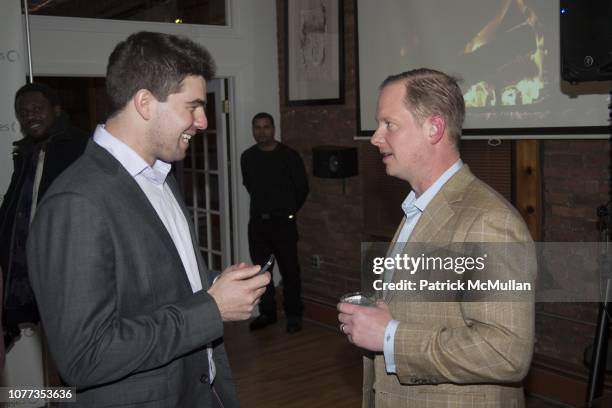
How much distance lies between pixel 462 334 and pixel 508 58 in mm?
3012

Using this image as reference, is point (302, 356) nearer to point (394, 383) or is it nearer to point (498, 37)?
point (498, 37)

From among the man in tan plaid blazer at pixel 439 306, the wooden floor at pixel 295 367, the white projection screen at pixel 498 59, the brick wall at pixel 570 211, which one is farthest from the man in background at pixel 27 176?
the brick wall at pixel 570 211

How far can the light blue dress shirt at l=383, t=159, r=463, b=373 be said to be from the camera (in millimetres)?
1598

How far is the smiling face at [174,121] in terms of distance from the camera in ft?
5.35

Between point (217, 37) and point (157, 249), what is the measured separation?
4643 millimetres

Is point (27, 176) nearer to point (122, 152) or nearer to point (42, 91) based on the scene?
point (42, 91)

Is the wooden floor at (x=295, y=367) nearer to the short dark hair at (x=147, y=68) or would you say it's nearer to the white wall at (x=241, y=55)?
the white wall at (x=241, y=55)

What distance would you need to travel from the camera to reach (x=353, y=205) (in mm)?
5586

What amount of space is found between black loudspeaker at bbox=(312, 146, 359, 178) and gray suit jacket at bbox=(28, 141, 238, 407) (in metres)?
3.81

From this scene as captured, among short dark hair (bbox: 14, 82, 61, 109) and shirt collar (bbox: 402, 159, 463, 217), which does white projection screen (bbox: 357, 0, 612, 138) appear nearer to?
shirt collar (bbox: 402, 159, 463, 217)

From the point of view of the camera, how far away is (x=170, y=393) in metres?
1.58

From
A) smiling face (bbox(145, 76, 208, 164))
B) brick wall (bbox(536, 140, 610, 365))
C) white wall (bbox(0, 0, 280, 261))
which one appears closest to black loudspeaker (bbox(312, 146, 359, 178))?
white wall (bbox(0, 0, 280, 261))

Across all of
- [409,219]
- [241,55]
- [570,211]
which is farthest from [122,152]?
[241,55]

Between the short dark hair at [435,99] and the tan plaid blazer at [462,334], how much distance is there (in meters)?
0.16
